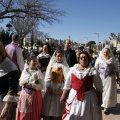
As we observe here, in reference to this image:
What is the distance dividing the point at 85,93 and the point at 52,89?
975 millimetres

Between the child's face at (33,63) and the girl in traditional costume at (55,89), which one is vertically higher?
the child's face at (33,63)

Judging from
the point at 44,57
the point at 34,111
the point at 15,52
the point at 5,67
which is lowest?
the point at 34,111

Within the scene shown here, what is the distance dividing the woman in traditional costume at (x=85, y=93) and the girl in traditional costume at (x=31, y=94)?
2.66 ft

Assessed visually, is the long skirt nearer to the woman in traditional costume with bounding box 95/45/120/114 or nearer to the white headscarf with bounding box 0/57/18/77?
the white headscarf with bounding box 0/57/18/77

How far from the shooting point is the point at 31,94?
4969 millimetres

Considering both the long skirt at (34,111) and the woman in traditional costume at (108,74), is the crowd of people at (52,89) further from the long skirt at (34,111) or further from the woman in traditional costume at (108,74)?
the woman in traditional costume at (108,74)

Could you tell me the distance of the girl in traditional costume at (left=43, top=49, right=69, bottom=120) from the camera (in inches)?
202

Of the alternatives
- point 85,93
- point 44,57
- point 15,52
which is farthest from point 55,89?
point 15,52

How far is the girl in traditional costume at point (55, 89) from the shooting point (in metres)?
5.14

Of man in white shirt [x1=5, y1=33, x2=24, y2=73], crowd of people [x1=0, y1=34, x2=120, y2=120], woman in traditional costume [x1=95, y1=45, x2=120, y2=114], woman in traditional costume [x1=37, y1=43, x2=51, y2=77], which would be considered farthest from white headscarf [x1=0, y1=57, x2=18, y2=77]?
woman in traditional costume [x1=95, y1=45, x2=120, y2=114]

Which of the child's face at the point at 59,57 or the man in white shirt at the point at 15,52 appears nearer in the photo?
the child's face at the point at 59,57

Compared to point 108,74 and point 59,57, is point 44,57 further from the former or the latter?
point 108,74

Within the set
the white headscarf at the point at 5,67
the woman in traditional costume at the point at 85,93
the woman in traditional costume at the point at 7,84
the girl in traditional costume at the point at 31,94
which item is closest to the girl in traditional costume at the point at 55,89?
the girl in traditional costume at the point at 31,94

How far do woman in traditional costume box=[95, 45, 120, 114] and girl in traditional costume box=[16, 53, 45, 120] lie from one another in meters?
2.35
